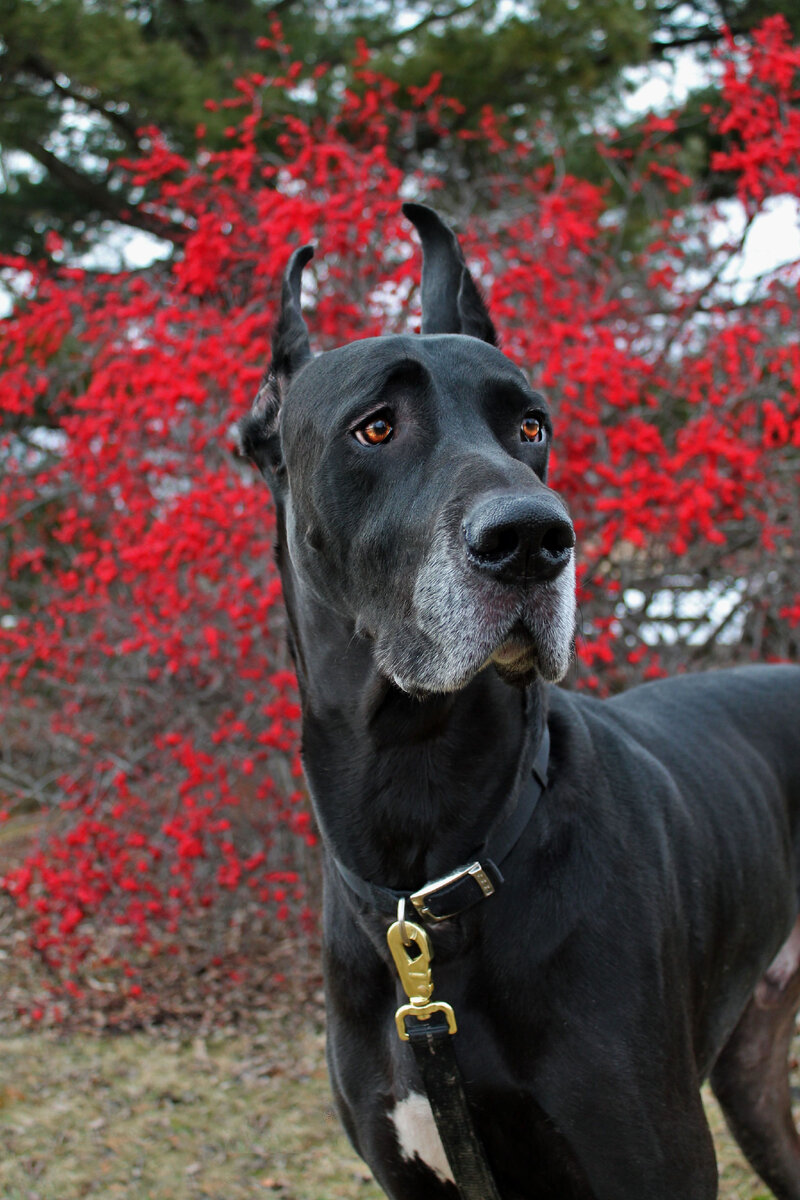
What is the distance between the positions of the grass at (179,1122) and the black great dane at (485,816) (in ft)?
6.93

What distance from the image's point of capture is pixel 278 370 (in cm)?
296

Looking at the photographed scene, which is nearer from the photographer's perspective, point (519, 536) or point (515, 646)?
point (519, 536)

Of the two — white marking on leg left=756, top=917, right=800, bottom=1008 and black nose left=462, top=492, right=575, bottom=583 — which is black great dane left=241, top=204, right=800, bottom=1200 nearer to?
black nose left=462, top=492, right=575, bottom=583

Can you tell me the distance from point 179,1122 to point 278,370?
347 cm

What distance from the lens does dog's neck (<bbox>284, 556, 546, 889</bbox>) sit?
236cm

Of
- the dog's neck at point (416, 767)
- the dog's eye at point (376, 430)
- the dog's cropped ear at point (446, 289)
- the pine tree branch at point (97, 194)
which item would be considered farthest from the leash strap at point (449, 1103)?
the pine tree branch at point (97, 194)

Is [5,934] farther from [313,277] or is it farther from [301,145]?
[301,145]

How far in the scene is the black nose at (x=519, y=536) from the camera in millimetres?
1880

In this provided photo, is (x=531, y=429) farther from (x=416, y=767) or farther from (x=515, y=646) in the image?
(x=416, y=767)

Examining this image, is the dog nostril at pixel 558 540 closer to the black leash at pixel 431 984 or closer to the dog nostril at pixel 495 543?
the dog nostril at pixel 495 543

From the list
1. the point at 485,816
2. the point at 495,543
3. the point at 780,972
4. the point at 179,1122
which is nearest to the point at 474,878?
the point at 485,816

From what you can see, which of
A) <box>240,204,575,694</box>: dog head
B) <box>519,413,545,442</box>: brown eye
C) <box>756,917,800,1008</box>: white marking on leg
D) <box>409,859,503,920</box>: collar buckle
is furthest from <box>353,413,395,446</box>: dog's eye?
<box>756,917,800,1008</box>: white marking on leg

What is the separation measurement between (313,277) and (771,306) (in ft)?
8.18

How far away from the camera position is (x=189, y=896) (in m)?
5.95
